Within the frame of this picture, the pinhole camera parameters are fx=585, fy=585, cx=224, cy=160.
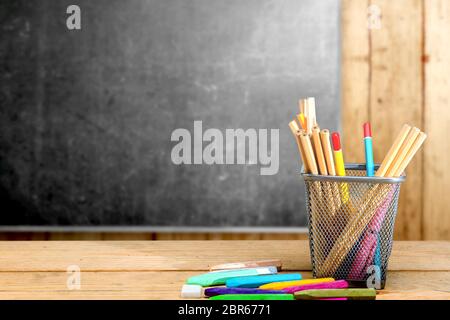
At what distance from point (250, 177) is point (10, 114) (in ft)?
2.99

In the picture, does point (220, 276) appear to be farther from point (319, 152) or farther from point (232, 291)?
point (319, 152)

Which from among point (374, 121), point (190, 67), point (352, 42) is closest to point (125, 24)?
point (190, 67)

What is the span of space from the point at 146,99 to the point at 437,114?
1.10 meters

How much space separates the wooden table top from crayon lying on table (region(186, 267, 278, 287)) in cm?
3

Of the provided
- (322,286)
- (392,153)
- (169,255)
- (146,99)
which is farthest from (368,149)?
(146,99)

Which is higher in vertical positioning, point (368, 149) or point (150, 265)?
point (368, 149)

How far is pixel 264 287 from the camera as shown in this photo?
0.69 meters

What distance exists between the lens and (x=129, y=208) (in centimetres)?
216

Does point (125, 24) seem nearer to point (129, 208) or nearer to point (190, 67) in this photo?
point (190, 67)

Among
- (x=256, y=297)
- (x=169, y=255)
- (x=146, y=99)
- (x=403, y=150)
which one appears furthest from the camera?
(x=146, y=99)

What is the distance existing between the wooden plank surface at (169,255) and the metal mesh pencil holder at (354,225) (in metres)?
0.09

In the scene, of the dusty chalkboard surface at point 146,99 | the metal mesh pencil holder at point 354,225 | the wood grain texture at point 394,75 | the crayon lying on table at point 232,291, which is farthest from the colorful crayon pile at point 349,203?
the wood grain texture at point 394,75

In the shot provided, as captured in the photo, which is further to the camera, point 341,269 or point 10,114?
point 10,114
